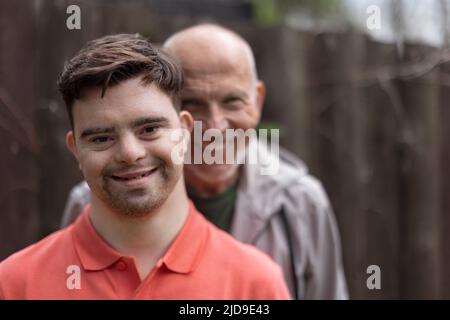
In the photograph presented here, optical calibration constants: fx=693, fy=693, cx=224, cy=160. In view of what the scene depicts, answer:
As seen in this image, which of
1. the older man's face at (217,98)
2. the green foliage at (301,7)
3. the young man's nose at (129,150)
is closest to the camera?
the young man's nose at (129,150)

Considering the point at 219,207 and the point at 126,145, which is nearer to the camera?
the point at 126,145

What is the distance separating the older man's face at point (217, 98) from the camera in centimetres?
186

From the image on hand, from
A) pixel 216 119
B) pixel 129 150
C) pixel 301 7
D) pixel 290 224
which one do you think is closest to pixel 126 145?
pixel 129 150

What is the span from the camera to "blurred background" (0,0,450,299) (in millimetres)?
2328

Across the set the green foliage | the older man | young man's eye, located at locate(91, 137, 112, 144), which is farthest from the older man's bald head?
the green foliage

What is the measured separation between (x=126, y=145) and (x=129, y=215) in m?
0.16

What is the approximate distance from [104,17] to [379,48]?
4.29 ft

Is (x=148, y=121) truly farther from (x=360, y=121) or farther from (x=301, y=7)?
(x=301, y=7)

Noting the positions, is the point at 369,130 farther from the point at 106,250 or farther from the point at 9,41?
the point at 106,250

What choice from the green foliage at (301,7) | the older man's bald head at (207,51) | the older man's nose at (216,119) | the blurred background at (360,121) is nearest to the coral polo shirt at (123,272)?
the older man's nose at (216,119)

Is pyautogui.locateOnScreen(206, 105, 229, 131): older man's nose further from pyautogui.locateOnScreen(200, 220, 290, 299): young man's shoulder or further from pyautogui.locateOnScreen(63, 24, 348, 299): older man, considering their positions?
pyautogui.locateOnScreen(200, 220, 290, 299): young man's shoulder

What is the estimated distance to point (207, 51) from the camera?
6.20ft

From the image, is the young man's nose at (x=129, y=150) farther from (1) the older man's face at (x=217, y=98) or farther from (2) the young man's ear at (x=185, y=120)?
(1) the older man's face at (x=217, y=98)

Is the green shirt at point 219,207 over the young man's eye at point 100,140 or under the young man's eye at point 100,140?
under
